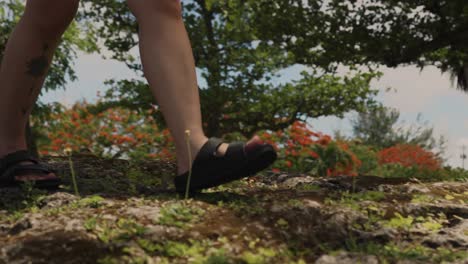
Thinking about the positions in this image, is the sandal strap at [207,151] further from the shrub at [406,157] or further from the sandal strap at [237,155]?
the shrub at [406,157]

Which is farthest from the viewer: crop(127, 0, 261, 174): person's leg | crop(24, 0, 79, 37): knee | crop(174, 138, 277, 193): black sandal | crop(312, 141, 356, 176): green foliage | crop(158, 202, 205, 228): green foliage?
crop(312, 141, 356, 176): green foliage

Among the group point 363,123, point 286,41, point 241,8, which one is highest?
point 241,8

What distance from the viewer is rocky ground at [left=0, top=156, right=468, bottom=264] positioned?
1.91 metres

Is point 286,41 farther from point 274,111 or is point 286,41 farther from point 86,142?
point 86,142

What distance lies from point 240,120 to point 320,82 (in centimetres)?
192

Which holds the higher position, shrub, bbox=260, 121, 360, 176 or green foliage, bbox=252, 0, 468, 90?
green foliage, bbox=252, 0, 468, 90

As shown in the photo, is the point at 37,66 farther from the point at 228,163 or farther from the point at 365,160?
the point at 365,160

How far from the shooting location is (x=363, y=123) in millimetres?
26031

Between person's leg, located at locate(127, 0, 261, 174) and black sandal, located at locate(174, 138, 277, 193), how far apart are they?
1.6 inches

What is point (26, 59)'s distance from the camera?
9.38 ft

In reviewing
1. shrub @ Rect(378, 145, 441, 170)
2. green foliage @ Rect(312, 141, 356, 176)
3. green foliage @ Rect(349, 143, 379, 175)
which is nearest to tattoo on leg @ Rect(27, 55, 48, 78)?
green foliage @ Rect(312, 141, 356, 176)

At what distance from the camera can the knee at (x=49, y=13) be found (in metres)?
2.79

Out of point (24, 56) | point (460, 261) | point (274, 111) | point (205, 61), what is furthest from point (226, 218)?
point (274, 111)

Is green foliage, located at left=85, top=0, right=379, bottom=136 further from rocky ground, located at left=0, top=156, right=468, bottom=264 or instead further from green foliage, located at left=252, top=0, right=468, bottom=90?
rocky ground, located at left=0, top=156, right=468, bottom=264
